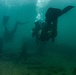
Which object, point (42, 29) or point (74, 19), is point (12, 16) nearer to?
point (74, 19)

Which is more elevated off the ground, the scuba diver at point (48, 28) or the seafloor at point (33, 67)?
the scuba diver at point (48, 28)

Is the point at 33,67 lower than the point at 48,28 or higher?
lower

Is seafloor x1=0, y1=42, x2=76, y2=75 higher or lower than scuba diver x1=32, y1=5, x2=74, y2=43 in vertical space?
lower

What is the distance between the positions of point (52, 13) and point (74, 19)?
77.8 meters

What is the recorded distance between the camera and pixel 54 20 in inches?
364

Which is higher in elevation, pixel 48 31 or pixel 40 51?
pixel 48 31

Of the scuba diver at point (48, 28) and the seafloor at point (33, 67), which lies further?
the seafloor at point (33, 67)

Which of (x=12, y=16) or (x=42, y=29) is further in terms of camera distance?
(x=12, y=16)

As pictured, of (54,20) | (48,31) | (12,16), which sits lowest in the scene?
(48,31)

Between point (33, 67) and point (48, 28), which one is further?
point (33, 67)

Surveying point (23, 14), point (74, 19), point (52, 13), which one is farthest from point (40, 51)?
point (74, 19)

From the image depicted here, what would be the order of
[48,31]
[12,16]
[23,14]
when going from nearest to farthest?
1. [48,31]
2. [23,14]
3. [12,16]

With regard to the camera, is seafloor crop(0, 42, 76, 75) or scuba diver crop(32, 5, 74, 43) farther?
seafloor crop(0, 42, 76, 75)

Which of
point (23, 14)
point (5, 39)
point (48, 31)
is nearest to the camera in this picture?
point (48, 31)
